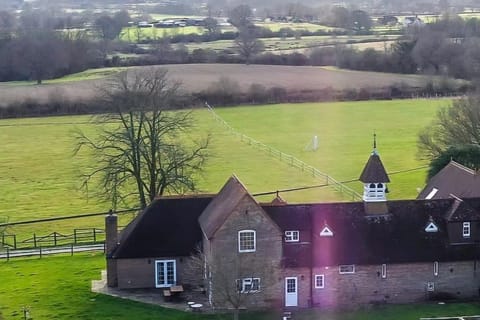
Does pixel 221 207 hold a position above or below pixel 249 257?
above

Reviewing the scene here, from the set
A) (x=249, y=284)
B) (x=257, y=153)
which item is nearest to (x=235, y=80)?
(x=257, y=153)

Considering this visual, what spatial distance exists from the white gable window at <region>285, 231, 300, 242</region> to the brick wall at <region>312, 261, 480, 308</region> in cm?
155

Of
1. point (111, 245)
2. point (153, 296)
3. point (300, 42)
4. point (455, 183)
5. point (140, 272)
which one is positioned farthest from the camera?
point (300, 42)

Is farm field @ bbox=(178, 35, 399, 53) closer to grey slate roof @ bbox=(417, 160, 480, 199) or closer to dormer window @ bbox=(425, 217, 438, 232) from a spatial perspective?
grey slate roof @ bbox=(417, 160, 480, 199)

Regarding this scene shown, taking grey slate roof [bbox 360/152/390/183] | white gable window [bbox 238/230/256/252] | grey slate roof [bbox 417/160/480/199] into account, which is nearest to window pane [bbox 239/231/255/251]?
white gable window [bbox 238/230/256/252]

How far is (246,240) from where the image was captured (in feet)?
115

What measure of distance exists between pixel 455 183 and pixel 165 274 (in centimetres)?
1514

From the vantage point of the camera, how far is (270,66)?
422 ft

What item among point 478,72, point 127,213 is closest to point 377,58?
point 478,72

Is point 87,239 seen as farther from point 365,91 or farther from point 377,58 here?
point 377,58

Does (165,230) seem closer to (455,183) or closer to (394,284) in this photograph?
(394,284)

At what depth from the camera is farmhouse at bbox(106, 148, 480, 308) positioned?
35.0m

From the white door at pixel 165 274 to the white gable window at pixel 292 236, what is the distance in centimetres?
556

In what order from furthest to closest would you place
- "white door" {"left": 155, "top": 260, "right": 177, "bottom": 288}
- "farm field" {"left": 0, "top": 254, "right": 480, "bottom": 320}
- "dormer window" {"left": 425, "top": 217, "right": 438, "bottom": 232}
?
"white door" {"left": 155, "top": 260, "right": 177, "bottom": 288}
"dormer window" {"left": 425, "top": 217, "right": 438, "bottom": 232}
"farm field" {"left": 0, "top": 254, "right": 480, "bottom": 320}
